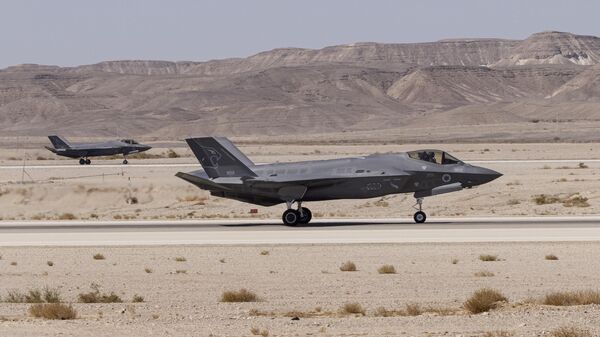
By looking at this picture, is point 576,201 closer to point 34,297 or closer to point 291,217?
point 291,217

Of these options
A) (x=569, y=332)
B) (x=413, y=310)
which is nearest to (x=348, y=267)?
(x=413, y=310)

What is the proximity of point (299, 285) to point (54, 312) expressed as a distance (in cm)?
630

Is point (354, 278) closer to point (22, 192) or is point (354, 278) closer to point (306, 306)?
point (306, 306)

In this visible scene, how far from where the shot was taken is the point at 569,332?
14273 mm

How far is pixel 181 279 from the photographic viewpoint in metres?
23.6

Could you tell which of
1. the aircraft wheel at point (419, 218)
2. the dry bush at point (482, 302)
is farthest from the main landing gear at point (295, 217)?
the dry bush at point (482, 302)

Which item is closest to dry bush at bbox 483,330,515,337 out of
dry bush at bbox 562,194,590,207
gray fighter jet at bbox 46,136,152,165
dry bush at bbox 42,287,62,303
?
dry bush at bbox 42,287,62,303

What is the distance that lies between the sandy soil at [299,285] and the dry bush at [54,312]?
0.79ft

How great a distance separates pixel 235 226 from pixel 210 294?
16075 millimetres

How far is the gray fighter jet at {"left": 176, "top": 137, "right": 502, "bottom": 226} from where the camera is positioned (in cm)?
3734

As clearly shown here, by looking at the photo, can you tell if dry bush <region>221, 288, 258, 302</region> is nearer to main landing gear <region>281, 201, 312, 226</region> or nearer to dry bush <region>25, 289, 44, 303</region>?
dry bush <region>25, 289, 44, 303</region>

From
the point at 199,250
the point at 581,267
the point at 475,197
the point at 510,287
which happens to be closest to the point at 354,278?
the point at 510,287

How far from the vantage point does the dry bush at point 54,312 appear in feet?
56.5

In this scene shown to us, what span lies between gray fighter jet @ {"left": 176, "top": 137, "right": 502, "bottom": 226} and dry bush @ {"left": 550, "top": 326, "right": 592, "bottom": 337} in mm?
22415
